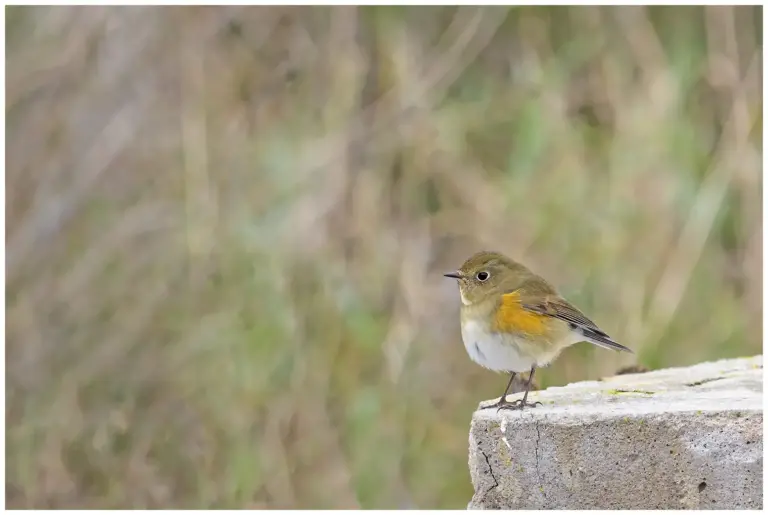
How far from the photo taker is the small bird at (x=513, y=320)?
2814 mm

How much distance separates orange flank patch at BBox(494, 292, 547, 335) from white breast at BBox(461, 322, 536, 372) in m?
0.03

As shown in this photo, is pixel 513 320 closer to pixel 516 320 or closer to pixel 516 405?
pixel 516 320

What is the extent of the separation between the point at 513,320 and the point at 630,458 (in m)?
0.63

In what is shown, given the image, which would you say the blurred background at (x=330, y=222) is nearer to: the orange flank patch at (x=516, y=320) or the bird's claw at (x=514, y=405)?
the orange flank patch at (x=516, y=320)

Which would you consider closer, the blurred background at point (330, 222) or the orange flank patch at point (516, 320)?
the orange flank patch at point (516, 320)

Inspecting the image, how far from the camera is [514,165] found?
14.1 feet

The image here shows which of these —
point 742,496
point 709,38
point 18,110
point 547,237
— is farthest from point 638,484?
point 18,110

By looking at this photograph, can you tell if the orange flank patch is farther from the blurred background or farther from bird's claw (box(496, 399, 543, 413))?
the blurred background

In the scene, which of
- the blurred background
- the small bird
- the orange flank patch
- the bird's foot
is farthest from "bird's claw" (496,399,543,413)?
the blurred background

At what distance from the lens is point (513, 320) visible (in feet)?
9.27

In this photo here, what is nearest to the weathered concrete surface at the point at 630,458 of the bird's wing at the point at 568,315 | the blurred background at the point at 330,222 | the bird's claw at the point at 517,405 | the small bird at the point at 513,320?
the bird's claw at the point at 517,405

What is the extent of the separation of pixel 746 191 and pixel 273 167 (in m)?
1.88

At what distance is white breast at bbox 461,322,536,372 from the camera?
2.81 metres

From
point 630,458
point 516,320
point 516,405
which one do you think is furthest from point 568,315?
point 630,458
